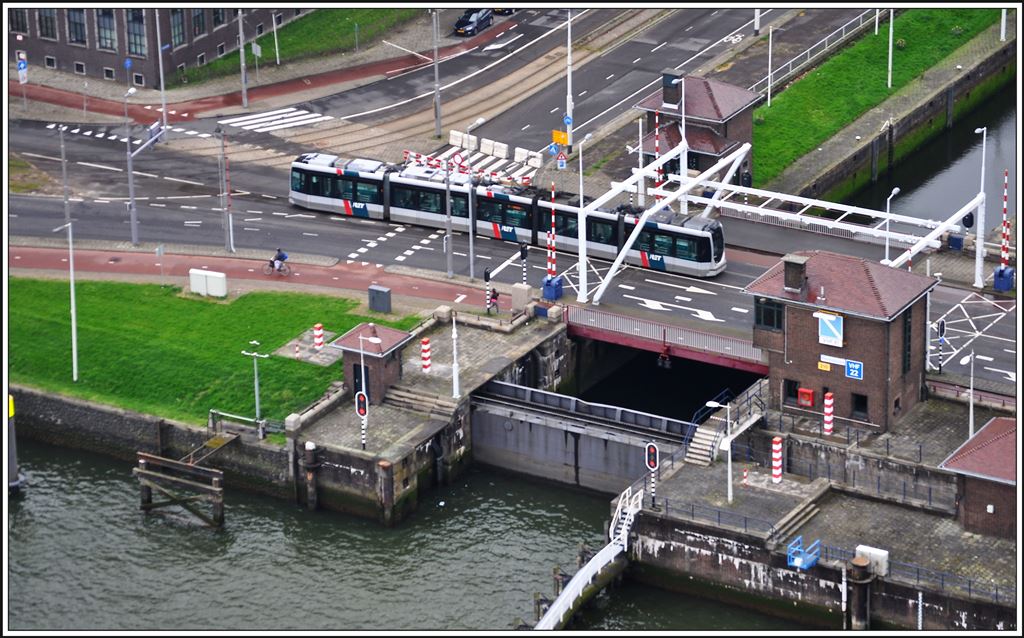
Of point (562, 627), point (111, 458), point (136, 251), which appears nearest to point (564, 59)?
point (136, 251)

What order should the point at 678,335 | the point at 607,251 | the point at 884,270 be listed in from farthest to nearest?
the point at 607,251 < the point at 678,335 < the point at 884,270

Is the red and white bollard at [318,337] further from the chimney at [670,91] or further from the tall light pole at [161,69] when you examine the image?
the tall light pole at [161,69]

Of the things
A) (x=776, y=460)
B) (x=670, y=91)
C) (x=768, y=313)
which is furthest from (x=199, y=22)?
(x=776, y=460)

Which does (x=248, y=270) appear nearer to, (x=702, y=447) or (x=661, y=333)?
(x=661, y=333)

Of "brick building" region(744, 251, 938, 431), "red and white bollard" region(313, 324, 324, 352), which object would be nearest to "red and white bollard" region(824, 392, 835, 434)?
"brick building" region(744, 251, 938, 431)

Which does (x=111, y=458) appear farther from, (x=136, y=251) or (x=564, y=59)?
(x=564, y=59)

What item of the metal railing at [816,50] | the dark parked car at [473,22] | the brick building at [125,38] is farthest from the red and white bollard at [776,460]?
the dark parked car at [473,22]

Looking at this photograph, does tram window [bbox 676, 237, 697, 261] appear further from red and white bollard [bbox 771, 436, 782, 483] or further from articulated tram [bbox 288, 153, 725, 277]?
red and white bollard [bbox 771, 436, 782, 483]
